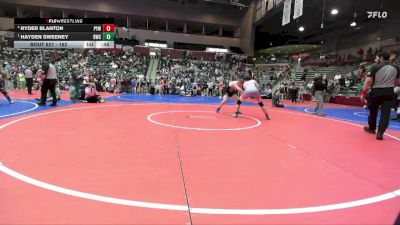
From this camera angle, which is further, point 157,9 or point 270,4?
point 157,9

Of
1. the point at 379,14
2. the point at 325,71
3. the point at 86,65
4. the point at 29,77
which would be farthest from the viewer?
the point at 86,65

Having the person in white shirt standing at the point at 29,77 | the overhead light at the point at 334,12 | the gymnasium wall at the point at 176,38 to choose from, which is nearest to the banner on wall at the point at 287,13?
the overhead light at the point at 334,12

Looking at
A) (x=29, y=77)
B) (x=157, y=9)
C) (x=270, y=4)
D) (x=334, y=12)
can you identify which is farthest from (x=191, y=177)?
(x=157, y=9)

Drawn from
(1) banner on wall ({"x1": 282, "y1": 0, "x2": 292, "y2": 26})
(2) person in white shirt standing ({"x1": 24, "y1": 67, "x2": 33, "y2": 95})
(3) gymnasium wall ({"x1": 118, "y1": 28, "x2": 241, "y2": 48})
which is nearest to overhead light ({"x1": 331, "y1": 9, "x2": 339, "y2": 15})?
(1) banner on wall ({"x1": 282, "y1": 0, "x2": 292, "y2": 26})

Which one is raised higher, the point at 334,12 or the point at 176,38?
the point at 334,12

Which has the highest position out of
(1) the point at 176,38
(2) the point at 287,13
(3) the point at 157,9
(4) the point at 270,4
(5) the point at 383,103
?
(3) the point at 157,9

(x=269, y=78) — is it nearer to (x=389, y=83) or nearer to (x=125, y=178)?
(x=389, y=83)

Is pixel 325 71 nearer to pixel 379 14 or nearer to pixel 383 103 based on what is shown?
pixel 379 14

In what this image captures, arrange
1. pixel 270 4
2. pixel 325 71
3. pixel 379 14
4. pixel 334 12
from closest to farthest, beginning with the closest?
pixel 379 14 < pixel 334 12 < pixel 325 71 < pixel 270 4
